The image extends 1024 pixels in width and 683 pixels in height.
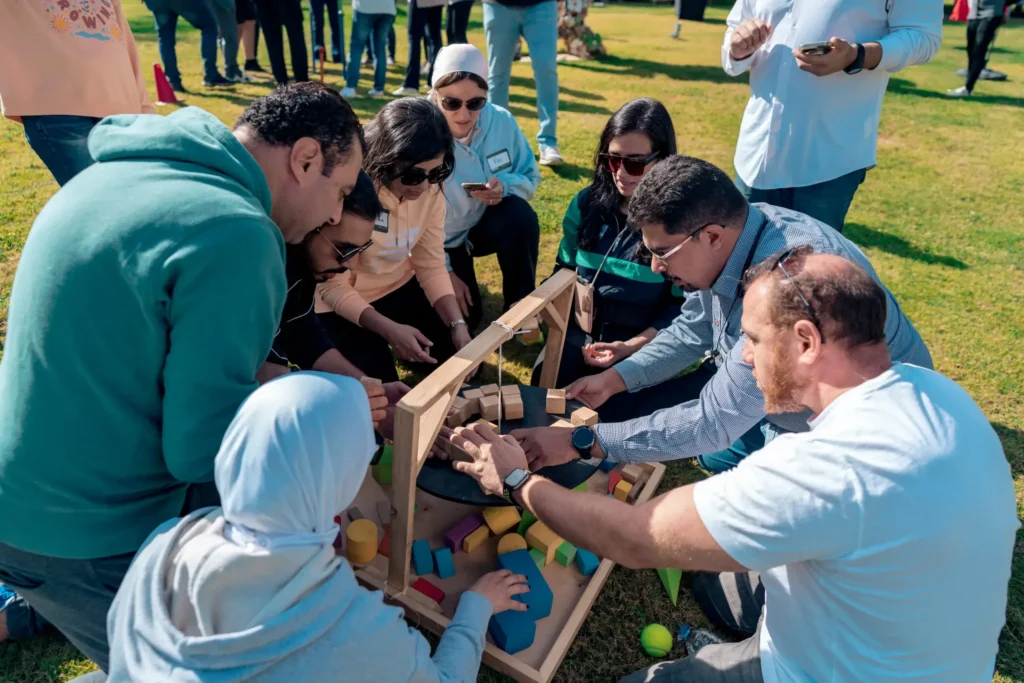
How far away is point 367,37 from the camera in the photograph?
8953 mm

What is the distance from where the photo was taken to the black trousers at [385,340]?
3652 millimetres

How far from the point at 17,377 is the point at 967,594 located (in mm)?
2308

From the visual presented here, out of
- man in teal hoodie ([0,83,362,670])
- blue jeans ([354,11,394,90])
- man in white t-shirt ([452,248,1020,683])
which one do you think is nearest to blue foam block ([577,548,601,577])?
man in white t-shirt ([452,248,1020,683])

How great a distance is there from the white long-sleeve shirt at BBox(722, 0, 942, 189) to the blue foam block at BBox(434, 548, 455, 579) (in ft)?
8.66

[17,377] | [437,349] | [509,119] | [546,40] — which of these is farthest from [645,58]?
[17,377]

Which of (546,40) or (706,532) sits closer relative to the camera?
(706,532)

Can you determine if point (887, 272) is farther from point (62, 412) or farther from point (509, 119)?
point (62, 412)

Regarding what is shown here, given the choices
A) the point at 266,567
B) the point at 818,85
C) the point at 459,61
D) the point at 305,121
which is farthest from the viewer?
the point at 459,61

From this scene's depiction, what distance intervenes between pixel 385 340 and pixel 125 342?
2092mm

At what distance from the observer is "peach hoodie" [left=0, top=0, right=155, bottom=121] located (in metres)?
3.24

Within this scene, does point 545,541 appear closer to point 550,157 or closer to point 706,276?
point 706,276

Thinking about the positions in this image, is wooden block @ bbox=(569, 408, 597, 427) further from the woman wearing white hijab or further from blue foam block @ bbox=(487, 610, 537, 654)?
the woman wearing white hijab

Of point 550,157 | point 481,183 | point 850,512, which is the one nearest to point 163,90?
point 550,157

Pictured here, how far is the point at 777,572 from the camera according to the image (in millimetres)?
1791
